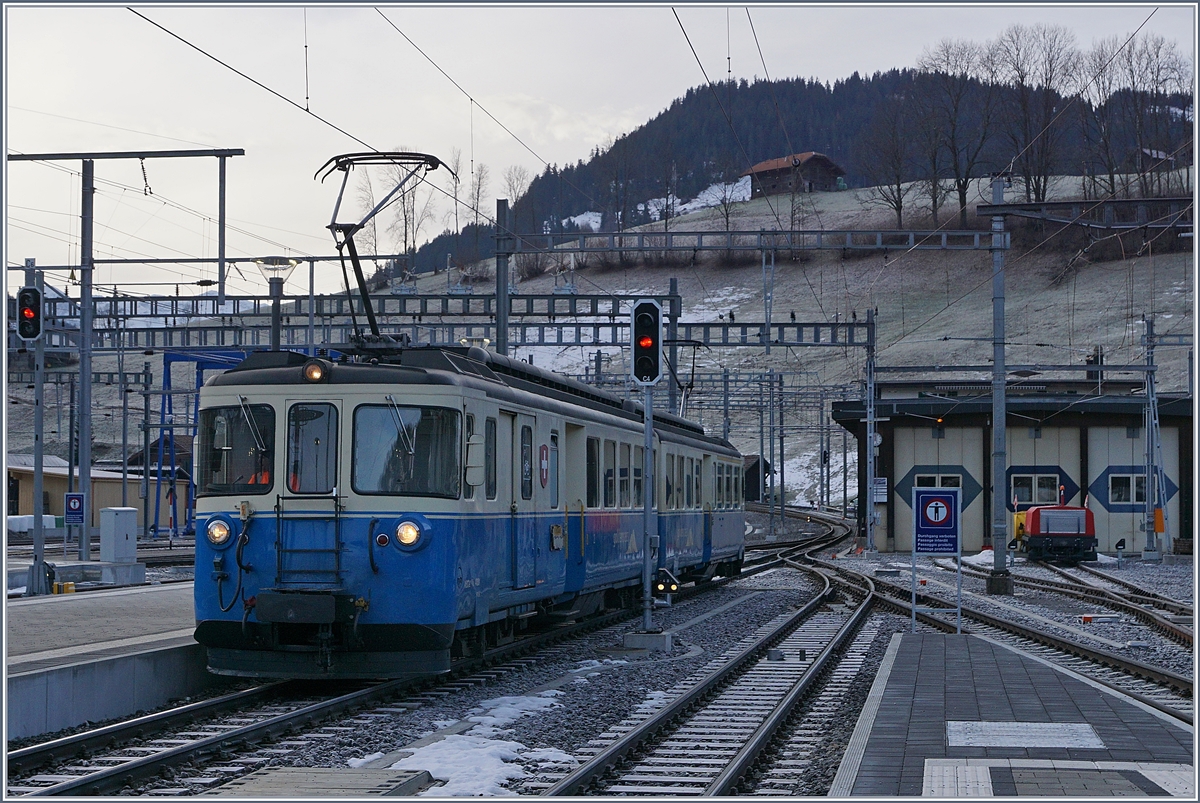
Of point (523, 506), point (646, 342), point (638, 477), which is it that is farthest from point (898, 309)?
point (523, 506)

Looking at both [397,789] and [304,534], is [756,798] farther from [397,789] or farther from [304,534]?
[304,534]

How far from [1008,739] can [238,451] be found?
6.91 m

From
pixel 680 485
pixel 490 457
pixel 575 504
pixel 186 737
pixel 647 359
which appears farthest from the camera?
pixel 680 485

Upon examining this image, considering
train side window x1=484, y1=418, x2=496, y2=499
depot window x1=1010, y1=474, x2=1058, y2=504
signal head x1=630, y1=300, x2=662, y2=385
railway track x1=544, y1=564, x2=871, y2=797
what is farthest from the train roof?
depot window x1=1010, y1=474, x2=1058, y2=504

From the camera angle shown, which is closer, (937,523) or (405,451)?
(405,451)

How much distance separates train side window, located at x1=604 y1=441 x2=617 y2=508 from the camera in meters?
17.7

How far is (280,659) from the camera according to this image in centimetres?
1159

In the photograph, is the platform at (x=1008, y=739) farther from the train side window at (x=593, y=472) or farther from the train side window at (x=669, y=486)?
the train side window at (x=669, y=486)

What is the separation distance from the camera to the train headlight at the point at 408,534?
37.7 ft

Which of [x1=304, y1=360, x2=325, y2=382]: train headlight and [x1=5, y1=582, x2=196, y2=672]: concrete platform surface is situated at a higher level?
[x1=304, y1=360, x2=325, y2=382]: train headlight

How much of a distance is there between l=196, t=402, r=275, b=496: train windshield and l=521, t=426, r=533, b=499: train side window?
2944 millimetres

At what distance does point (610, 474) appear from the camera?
1795 centimetres

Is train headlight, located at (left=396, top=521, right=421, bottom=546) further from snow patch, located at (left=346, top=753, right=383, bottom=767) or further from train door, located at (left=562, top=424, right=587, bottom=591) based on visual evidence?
train door, located at (left=562, top=424, right=587, bottom=591)

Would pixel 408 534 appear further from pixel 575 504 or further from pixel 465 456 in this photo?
pixel 575 504
